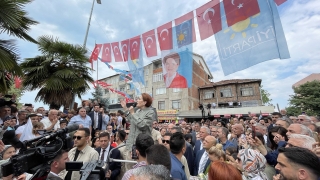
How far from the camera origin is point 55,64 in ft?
29.0

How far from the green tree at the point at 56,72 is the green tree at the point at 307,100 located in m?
37.7

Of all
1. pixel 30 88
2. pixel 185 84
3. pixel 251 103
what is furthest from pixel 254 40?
pixel 251 103

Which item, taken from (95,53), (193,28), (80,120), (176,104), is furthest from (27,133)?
(176,104)

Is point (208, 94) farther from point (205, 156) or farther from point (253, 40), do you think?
point (205, 156)

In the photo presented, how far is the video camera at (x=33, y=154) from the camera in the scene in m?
1.22

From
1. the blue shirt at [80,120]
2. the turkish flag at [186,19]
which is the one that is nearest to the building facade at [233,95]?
the turkish flag at [186,19]

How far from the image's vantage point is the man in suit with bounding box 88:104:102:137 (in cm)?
705

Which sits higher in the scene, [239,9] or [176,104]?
[239,9]

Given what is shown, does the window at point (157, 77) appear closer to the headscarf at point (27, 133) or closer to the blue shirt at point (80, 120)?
the blue shirt at point (80, 120)

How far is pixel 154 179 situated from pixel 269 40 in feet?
15.3

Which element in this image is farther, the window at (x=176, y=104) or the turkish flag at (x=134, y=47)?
the window at (x=176, y=104)

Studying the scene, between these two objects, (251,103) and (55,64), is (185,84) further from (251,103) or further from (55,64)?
(251,103)

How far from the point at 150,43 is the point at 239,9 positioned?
3.54m

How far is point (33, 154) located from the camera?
1.39m
